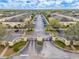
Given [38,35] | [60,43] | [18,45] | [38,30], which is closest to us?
[18,45]

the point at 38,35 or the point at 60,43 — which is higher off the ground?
the point at 38,35

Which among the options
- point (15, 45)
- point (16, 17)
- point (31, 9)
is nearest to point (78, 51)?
point (15, 45)

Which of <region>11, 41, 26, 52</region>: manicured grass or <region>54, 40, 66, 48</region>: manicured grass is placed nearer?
<region>11, 41, 26, 52</region>: manicured grass

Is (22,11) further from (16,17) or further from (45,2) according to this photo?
(45,2)

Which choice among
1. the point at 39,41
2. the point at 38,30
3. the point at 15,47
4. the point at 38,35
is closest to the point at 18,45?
the point at 15,47

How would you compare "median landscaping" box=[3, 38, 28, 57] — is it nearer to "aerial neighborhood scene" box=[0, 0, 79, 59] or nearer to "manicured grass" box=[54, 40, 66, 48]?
"aerial neighborhood scene" box=[0, 0, 79, 59]

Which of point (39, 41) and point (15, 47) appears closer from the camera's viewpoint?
point (15, 47)

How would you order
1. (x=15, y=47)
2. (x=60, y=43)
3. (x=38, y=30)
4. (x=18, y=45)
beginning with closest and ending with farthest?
1. (x=15, y=47)
2. (x=18, y=45)
3. (x=60, y=43)
4. (x=38, y=30)

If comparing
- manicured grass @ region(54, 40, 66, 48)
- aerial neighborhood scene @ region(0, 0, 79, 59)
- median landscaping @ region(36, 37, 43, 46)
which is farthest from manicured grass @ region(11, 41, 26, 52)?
manicured grass @ region(54, 40, 66, 48)

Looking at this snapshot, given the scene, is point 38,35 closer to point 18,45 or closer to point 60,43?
point 60,43
